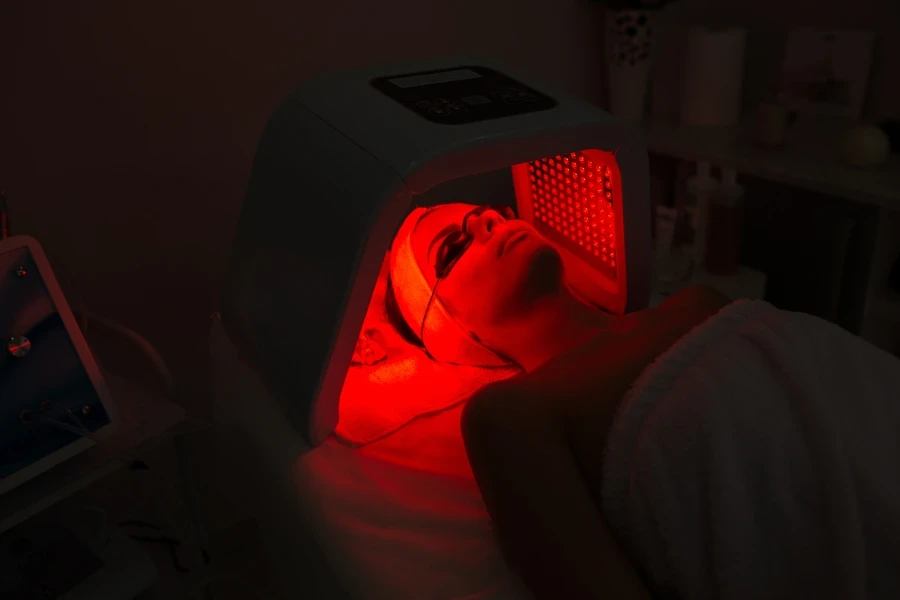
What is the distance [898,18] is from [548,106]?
3.46 ft

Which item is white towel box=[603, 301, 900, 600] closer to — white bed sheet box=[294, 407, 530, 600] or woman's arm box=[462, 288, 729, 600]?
woman's arm box=[462, 288, 729, 600]

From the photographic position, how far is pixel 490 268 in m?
0.98

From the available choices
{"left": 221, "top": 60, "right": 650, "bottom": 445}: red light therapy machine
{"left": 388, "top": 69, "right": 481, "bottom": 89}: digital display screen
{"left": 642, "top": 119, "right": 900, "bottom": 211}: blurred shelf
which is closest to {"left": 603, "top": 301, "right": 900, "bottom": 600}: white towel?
{"left": 221, "top": 60, "right": 650, "bottom": 445}: red light therapy machine

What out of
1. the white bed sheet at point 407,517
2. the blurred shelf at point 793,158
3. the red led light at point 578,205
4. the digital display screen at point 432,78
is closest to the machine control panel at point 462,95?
the digital display screen at point 432,78

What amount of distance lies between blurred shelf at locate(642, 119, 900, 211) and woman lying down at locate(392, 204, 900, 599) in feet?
1.97

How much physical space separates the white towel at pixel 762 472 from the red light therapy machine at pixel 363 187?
291 millimetres

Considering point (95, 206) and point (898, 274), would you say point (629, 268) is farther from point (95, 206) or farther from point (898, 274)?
point (95, 206)

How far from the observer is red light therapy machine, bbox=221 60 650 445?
77 centimetres

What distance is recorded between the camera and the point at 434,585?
756 mm

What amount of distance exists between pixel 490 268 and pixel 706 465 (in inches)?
15.9

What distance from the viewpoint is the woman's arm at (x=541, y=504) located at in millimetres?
687

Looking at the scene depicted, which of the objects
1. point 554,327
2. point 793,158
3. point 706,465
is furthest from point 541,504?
point 793,158

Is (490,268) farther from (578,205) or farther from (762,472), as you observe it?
(762,472)

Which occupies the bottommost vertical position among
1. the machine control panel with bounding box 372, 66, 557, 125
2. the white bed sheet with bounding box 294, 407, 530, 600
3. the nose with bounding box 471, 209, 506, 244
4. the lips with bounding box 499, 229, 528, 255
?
the white bed sheet with bounding box 294, 407, 530, 600
